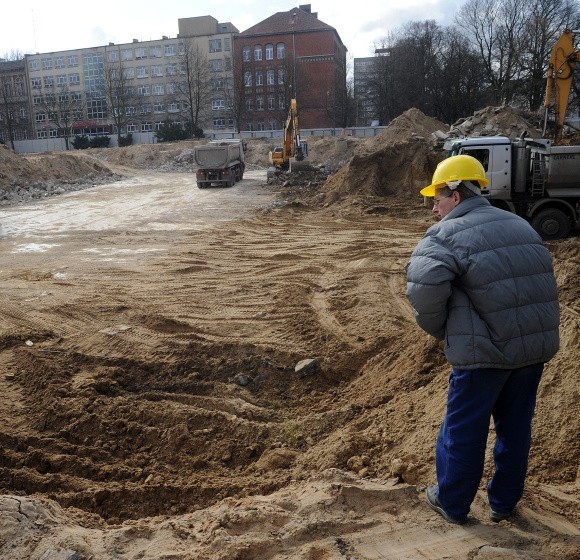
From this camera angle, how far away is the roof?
217 feet

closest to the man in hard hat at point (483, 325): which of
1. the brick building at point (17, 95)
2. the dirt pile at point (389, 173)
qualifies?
the dirt pile at point (389, 173)

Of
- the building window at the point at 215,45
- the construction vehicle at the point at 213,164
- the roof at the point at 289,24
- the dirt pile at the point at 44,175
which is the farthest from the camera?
the building window at the point at 215,45

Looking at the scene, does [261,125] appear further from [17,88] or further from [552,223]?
[552,223]

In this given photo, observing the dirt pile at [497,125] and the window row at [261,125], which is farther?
the window row at [261,125]

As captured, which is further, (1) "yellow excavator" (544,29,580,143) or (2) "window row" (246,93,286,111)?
(2) "window row" (246,93,286,111)

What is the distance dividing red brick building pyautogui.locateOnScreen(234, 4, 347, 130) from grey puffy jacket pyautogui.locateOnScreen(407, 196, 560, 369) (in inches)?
2332

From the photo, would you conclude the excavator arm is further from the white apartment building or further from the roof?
the white apartment building

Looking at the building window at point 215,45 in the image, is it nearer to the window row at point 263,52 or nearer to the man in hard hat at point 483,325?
the window row at point 263,52

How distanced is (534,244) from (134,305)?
6.87m

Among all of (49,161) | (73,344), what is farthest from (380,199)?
(49,161)

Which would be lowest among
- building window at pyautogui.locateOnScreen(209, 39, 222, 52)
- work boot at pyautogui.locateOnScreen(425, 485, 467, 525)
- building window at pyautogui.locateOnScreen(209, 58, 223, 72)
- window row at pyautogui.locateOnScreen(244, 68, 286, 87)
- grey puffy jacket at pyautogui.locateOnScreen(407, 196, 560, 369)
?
work boot at pyautogui.locateOnScreen(425, 485, 467, 525)

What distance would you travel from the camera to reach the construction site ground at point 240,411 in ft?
10.1

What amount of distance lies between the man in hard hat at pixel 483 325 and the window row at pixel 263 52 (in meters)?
70.0

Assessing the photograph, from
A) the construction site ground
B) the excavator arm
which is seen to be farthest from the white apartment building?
the construction site ground
